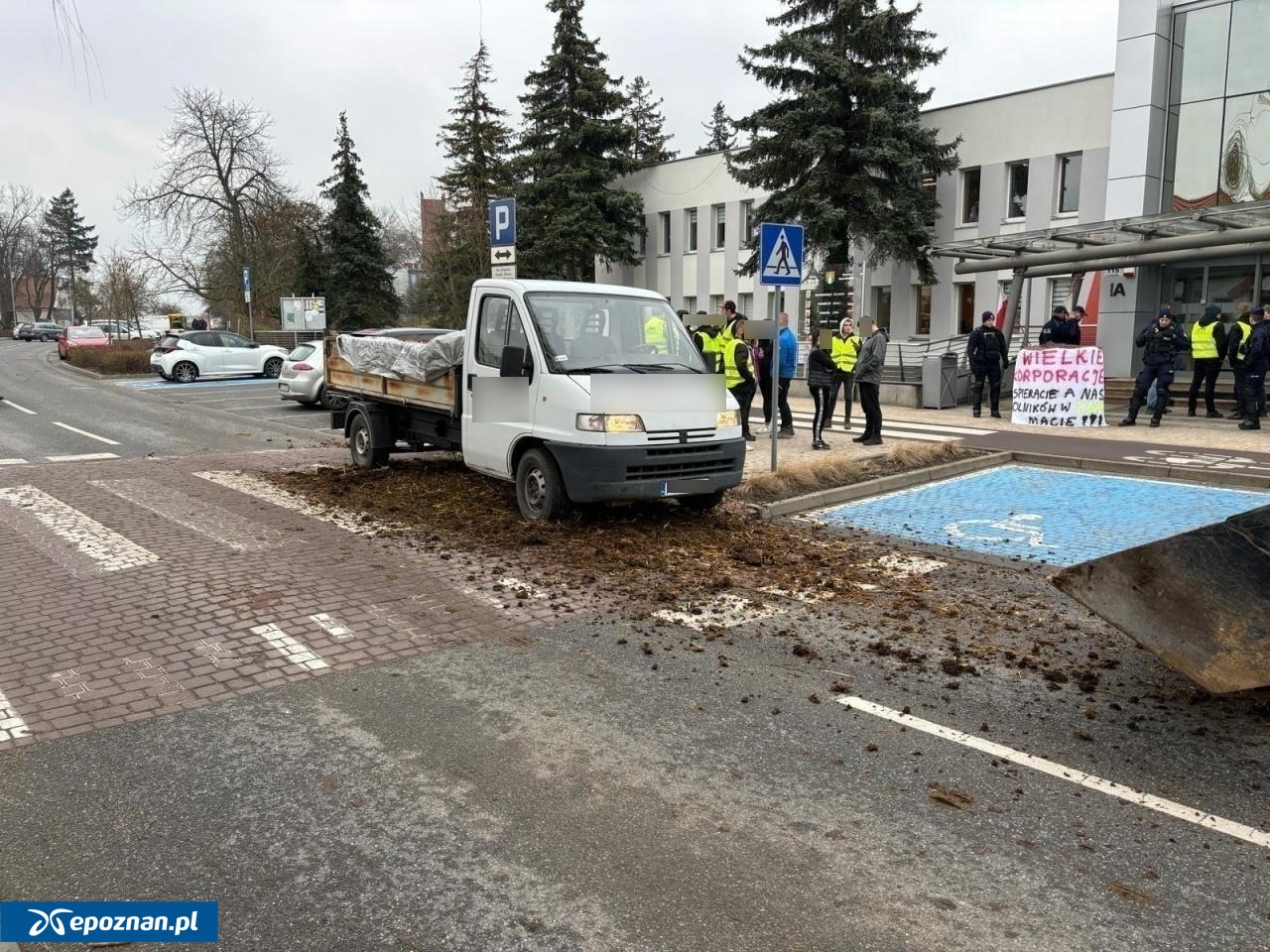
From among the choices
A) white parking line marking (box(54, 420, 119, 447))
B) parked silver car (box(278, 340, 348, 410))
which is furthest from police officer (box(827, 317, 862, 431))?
parked silver car (box(278, 340, 348, 410))

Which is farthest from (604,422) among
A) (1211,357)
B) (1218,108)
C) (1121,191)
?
(1218,108)

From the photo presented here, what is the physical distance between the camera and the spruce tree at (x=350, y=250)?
4800 cm

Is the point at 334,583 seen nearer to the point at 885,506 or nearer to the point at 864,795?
the point at 864,795

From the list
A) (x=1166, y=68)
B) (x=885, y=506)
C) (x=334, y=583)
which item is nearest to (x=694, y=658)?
(x=334, y=583)

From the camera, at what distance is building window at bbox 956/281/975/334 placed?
31.0m

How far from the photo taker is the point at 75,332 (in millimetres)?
44688

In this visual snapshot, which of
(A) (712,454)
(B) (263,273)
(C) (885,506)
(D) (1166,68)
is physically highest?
(D) (1166,68)

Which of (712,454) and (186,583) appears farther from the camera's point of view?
(712,454)

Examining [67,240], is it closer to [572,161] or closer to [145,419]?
[572,161]

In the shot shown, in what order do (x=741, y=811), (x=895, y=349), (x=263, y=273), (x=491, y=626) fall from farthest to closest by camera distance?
(x=263, y=273), (x=895, y=349), (x=491, y=626), (x=741, y=811)

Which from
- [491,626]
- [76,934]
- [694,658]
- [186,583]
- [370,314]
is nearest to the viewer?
[76,934]

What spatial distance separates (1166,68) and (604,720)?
79.7 ft

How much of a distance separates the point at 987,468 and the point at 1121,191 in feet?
46.0

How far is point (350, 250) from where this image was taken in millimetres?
47812
